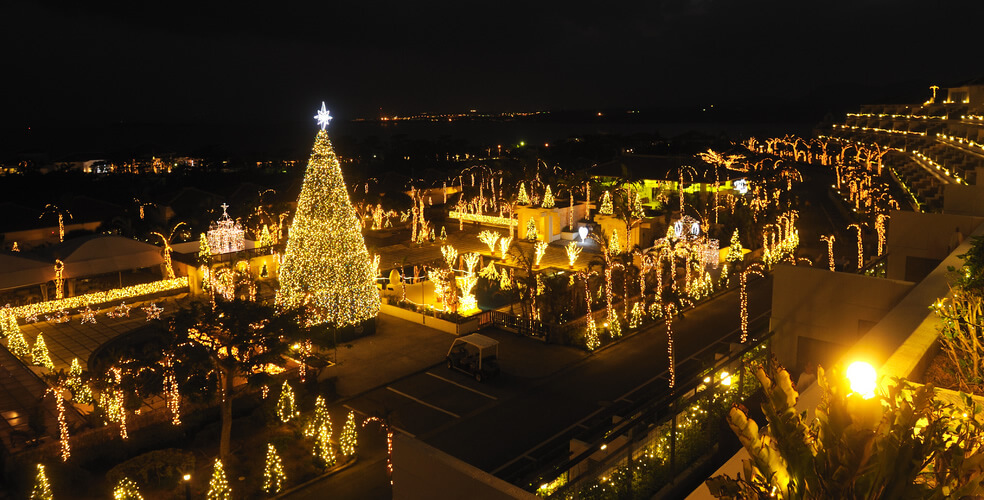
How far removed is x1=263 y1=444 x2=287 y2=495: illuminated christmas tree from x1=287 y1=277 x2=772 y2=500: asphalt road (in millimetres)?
307

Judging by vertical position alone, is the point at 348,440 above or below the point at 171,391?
below

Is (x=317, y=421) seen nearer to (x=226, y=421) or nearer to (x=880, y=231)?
(x=226, y=421)

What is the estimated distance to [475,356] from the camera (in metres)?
13.4

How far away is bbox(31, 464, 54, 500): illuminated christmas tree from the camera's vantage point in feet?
27.9

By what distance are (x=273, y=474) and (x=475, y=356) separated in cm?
501

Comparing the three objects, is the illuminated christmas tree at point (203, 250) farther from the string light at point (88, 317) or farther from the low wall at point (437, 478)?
the low wall at point (437, 478)

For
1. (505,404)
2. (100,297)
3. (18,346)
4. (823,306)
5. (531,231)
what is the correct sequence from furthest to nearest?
(531,231) < (100,297) < (18,346) < (505,404) < (823,306)

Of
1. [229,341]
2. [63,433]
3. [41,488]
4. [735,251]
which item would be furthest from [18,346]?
[735,251]

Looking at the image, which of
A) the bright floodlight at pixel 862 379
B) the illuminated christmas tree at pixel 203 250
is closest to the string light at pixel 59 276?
the illuminated christmas tree at pixel 203 250

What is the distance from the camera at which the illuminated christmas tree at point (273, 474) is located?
9.27 m

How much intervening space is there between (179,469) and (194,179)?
52.6m

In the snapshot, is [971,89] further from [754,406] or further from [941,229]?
[754,406]

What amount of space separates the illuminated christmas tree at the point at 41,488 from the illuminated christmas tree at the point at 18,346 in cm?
680

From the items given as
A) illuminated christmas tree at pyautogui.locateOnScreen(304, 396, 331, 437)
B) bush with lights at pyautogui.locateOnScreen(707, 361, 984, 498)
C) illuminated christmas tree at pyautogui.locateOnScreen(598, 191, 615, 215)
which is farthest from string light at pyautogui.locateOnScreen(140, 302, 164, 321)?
illuminated christmas tree at pyautogui.locateOnScreen(598, 191, 615, 215)
